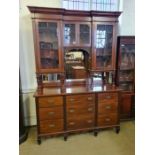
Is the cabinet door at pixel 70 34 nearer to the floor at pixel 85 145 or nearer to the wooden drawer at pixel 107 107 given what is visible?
the wooden drawer at pixel 107 107

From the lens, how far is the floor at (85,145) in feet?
8.32

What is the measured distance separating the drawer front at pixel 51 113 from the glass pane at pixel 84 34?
120cm

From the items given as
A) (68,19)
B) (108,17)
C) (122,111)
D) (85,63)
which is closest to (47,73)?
(85,63)

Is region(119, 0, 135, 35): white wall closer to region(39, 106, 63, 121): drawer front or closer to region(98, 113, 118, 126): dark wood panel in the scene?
region(98, 113, 118, 126): dark wood panel

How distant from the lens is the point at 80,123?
284cm

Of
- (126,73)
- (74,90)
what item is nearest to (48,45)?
(74,90)

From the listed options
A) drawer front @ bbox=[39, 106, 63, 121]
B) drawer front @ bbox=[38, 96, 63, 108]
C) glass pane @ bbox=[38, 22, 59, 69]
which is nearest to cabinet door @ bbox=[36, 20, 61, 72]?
glass pane @ bbox=[38, 22, 59, 69]

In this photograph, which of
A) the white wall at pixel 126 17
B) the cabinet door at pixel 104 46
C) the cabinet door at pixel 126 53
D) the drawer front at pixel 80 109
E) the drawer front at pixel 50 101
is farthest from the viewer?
the white wall at pixel 126 17

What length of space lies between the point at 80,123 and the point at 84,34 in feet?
4.96

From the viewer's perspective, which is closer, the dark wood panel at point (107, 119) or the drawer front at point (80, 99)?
the drawer front at point (80, 99)

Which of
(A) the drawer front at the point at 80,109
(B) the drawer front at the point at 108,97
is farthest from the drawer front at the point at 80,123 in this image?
(B) the drawer front at the point at 108,97
